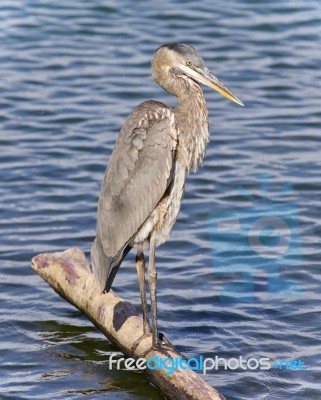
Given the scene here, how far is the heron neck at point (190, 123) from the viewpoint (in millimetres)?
7809

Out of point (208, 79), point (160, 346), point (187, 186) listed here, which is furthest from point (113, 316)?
point (187, 186)

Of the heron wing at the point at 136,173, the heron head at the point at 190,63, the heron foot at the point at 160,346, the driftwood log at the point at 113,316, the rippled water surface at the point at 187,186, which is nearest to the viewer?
the driftwood log at the point at 113,316

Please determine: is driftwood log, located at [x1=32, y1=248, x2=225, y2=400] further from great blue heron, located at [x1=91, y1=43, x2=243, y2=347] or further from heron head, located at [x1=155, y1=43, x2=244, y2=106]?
heron head, located at [x1=155, y1=43, x2=244, y2=106]

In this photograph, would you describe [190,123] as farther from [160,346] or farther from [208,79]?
[160,346]

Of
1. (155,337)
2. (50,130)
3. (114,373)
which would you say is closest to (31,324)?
(114,373)

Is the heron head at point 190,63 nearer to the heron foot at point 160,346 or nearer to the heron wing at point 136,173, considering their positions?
the heron wing at point 136,173

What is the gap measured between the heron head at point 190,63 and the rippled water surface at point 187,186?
199cm

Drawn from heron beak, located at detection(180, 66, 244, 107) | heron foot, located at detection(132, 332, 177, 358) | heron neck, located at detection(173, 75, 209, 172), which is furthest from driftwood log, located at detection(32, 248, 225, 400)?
heron beak, located at detection(180, 66, 244, 107)

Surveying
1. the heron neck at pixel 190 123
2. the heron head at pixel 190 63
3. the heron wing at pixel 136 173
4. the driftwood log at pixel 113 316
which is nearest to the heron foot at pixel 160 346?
the driftwood log at pixel 113 316

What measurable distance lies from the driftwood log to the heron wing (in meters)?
0.44

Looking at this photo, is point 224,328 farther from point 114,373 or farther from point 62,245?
point 62,245

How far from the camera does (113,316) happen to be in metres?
7.75

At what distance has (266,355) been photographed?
8.32m

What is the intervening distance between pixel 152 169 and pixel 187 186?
13.6ft
